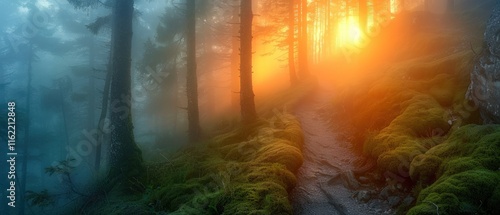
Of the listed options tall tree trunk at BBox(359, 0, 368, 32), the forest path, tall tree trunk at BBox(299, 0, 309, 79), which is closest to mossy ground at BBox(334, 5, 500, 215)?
the forest path

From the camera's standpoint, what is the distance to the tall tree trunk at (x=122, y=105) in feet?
31.2

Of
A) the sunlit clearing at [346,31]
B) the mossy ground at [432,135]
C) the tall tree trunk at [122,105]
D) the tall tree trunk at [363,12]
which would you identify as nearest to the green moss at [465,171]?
the mossy ground at [432,135]

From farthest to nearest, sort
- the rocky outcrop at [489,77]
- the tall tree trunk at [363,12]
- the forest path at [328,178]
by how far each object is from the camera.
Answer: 1. the tall tree trunk at [363,12]
2. the rocky outcrop at [489,77]
3. the forest path at [328,178]

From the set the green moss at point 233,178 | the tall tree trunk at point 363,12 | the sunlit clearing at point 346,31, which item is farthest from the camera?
the sunlit clearing at point 346,31

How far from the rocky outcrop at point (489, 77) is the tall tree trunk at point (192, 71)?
1177 centimetres

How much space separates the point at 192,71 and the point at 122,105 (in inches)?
227

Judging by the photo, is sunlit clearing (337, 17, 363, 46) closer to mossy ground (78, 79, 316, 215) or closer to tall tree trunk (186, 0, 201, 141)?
tall tree trunk (186, 0, 201, 141)

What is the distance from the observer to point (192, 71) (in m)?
14.9

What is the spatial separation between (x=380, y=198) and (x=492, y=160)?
2289mm

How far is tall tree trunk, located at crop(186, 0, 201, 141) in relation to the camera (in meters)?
14.7

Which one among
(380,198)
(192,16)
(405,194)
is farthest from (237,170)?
(192,16)

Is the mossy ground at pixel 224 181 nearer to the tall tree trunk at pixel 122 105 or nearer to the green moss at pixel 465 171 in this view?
the tall tree trunk at pixel 122 105

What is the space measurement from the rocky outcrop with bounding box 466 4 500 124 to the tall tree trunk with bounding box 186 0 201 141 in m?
11.8

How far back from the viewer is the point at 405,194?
20.6ft
